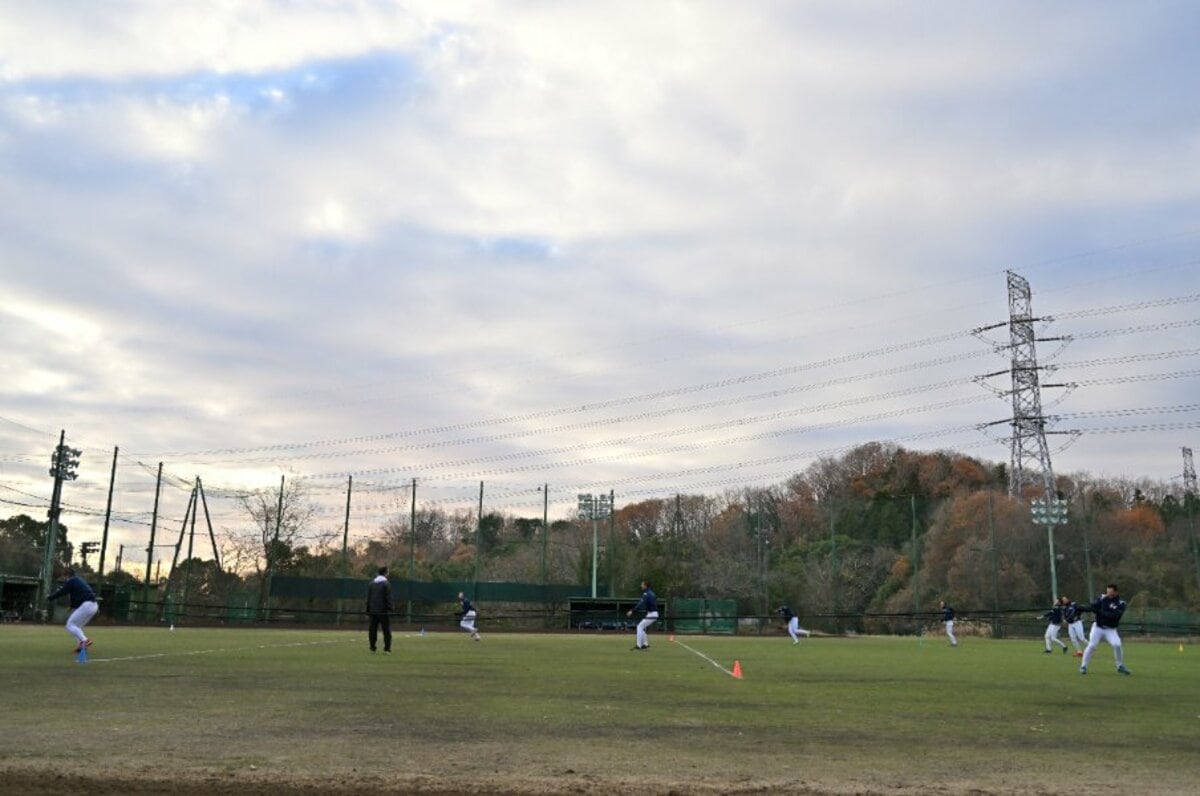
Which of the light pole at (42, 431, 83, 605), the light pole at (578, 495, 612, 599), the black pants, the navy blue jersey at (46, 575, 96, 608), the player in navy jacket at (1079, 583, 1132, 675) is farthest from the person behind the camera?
the light pole at (578, 495, 612, 599)

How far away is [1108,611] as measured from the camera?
1966cm

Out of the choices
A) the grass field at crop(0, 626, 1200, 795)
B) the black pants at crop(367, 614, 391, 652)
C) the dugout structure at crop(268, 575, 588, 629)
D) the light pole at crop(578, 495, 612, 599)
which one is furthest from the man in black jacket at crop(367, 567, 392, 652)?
the light pole at crop(578, 495, 612, 599)

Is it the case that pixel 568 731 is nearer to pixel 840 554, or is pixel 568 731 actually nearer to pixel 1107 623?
pixel 1107 623

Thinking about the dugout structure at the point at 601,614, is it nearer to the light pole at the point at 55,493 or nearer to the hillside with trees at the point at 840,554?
the hillside with trees at the point at 840,554

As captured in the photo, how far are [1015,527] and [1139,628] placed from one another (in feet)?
50.8

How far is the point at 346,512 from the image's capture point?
6188 centimetres

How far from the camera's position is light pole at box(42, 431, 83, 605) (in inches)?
1898

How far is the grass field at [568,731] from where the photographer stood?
6934 millimetres

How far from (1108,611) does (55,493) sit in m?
49.8

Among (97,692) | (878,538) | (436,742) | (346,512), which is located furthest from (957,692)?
(878,538)

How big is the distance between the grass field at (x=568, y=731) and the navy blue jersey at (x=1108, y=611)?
2.05 metres

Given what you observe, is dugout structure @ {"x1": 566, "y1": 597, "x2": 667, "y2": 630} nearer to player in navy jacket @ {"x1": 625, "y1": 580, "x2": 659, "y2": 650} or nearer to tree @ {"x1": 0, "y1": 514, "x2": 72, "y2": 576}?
player in navy jacket @ {"x1": 625, "y1": 580, "x2": 659, "y2": 650}

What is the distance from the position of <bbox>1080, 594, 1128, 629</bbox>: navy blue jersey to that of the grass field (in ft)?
6.72

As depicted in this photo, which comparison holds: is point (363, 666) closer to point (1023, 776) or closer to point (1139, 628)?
point (1023, 776)
